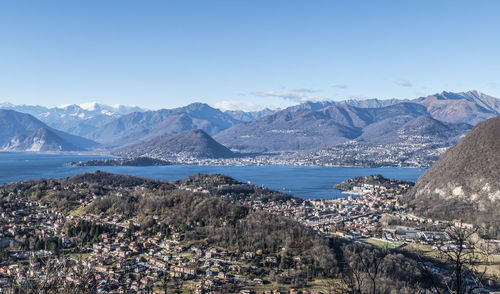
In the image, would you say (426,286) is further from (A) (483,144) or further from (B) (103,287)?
(A) (483,144)

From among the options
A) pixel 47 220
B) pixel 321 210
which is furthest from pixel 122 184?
pixel 321 210

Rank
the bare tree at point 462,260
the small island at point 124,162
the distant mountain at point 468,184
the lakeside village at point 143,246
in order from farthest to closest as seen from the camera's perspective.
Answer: the small island at point 124,162
the distant mountain at point 468,184
the lakeside village at point 143,246
the bare tree at point 462,260

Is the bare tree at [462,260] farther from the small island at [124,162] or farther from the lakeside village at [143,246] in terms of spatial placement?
the small island at [124,162]

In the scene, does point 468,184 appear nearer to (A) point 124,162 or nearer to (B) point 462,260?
(B) point 462,260

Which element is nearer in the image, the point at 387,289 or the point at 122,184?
the point at 387,289

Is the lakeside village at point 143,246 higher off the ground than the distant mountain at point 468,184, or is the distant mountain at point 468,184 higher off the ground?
the distant mountain at point 468,184

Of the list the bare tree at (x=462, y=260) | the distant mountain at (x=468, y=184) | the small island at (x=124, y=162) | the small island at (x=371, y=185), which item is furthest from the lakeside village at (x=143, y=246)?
the small island at (x=124, y=162)

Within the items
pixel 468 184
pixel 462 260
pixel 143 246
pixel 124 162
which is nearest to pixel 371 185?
pixel 468 184
